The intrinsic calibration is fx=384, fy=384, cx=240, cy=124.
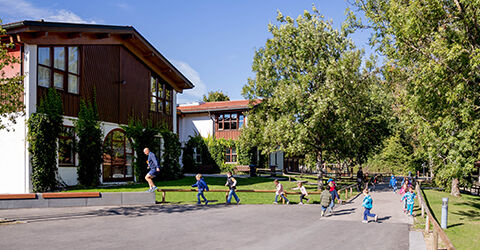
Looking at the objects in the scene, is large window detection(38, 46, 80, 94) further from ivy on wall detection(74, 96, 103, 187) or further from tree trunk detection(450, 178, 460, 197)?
tree trunk detection(450, 178, 460, 197)

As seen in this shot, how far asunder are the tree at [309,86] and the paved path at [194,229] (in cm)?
935

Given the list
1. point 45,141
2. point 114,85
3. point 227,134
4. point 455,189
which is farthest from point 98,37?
point 455,189

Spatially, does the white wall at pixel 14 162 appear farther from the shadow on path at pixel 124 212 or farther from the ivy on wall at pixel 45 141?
the shadow on path at pixel 124 212

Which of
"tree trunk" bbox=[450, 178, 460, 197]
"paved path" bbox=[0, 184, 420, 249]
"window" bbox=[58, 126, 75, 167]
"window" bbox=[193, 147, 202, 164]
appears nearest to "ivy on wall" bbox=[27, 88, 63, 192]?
"window" bbox=[58, 126, 75, 167]

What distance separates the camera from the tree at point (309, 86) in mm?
24855

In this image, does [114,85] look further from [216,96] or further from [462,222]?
[216,96]

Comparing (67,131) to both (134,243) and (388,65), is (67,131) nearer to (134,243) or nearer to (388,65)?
(134,243)

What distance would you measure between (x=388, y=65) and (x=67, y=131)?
54.7 feet

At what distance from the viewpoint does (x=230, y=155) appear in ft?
140

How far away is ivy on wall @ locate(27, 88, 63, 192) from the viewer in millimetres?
17828

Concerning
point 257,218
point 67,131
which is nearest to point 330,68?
point 257,218

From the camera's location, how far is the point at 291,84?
2666cm

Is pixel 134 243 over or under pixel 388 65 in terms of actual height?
under

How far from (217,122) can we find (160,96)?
15.3 metres
